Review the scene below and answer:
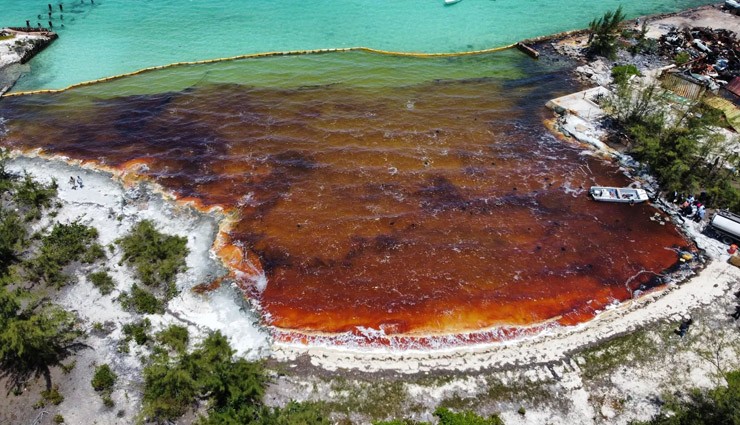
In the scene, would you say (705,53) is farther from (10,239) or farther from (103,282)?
(10,239)

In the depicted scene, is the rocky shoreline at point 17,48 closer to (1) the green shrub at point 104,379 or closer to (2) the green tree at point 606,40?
(1) the green shrub at point 104,379

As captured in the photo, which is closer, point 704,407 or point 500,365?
point 704,407

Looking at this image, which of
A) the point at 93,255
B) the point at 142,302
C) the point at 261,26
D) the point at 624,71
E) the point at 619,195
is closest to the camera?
the point at 142,302

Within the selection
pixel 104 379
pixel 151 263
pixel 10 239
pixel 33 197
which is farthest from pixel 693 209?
pixel 33 197

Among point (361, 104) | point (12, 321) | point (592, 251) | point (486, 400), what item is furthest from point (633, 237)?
point (12, 321)

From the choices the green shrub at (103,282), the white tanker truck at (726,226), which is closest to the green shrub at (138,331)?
the green shrub at (103,282)

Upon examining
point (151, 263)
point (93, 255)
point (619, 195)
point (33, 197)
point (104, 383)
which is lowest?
point (104, 383)
